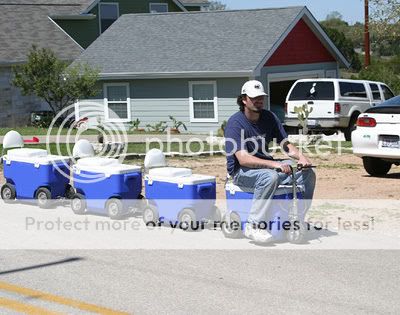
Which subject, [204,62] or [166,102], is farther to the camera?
[166,102]

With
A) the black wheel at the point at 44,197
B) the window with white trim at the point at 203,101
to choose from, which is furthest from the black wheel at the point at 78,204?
the window with white trim at the point at 203,101

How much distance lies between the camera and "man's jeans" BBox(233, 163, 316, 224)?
338 inches

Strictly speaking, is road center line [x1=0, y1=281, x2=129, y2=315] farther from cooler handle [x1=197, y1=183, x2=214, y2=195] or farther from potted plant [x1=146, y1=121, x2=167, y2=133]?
potted plant [x1=146, y1=121, x2=167, y2=133]

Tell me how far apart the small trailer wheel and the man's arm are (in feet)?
3.43

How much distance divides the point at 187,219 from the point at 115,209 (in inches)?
44.5

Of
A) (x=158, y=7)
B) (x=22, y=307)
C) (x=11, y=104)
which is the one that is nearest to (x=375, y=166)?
(x=22, y=307)

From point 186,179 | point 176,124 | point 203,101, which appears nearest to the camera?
point 186,179

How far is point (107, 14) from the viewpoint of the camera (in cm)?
3919

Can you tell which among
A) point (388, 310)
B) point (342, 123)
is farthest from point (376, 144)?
point (342, 123)

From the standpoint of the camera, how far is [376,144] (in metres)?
14.0

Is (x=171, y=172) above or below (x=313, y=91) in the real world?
below

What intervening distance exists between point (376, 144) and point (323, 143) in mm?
7787

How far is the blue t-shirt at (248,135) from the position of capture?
8906mm

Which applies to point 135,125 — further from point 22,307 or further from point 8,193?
point 22,307
